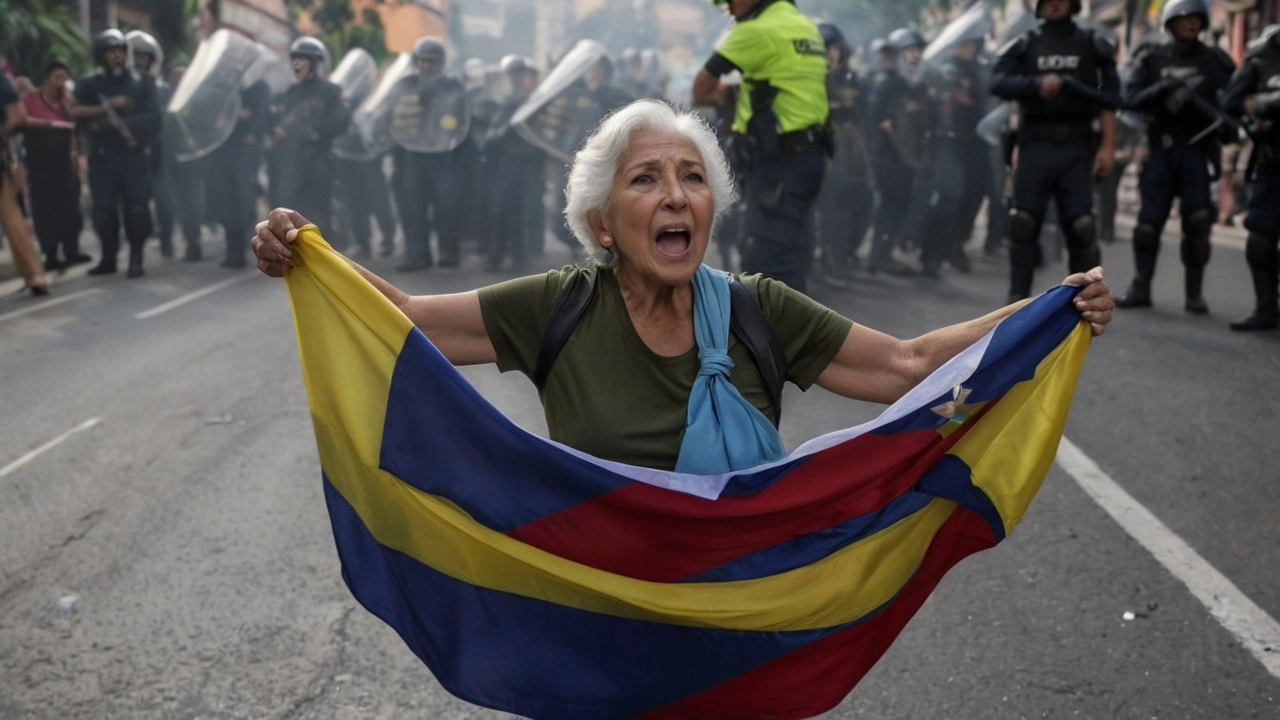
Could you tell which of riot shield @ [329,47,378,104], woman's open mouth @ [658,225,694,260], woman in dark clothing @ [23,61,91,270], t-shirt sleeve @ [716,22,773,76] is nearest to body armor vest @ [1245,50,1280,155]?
t-shirt sleeve @ [716,22,773,76]

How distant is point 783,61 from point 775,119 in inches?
13.4

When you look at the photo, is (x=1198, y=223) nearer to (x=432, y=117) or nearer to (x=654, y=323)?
(x=654, y=323)

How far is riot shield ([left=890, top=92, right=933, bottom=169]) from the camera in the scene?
13.3 metres

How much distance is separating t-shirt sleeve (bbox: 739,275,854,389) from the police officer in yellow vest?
165 inches

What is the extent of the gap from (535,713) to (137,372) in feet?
21.4

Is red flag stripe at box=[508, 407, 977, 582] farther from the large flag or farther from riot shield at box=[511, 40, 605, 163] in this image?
riot shield at box=[511, 40, 605, 163]

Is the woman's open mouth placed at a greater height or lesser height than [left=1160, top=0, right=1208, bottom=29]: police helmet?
lesser

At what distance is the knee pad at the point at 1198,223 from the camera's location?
31.3 ft

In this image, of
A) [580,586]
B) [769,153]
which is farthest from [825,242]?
[580,586]

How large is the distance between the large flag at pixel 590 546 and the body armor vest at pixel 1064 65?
20.8ft

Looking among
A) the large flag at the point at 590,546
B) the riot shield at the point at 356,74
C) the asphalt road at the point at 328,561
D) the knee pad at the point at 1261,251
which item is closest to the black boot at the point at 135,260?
the asphalt road at the point at 328,561

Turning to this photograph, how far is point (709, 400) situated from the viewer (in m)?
2.60

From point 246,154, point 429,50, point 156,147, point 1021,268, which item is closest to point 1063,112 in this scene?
point 1021,268

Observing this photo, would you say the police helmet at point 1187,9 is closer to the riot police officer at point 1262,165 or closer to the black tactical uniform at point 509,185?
the riot police officer at point 1262,165
